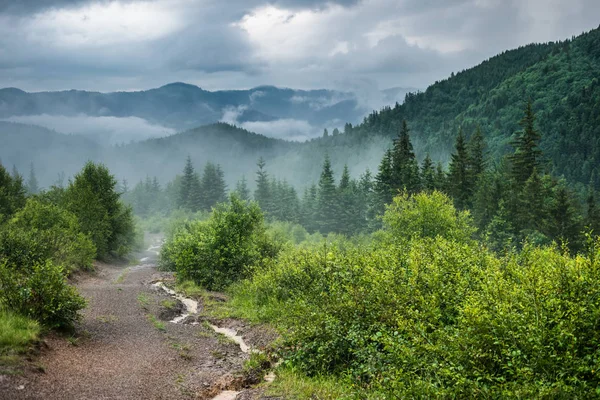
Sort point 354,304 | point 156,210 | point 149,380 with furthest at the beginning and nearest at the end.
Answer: point 156,210 → point 354,304 → point 149,380

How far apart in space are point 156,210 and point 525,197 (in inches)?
4748

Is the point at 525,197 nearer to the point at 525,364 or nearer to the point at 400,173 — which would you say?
the point at 400,173

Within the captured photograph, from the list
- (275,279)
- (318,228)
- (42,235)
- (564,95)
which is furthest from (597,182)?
(42,235)

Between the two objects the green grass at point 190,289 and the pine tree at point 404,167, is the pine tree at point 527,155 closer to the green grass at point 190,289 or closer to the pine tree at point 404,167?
the pine tree at point 404,167

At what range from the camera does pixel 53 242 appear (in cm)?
2836

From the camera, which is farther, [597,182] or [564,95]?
[564,95]

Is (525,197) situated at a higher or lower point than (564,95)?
lower

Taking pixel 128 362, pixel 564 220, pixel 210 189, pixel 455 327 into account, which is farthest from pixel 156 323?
pixel 210 189

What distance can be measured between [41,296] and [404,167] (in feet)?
179

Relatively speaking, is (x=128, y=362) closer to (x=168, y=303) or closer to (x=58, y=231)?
(x=168, y=303)

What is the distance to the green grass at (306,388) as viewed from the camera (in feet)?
36.2

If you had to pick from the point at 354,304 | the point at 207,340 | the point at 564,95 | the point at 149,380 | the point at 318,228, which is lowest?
the point at 318,228

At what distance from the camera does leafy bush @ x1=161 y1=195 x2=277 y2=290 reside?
31578 millimetres

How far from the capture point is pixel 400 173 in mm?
63281
